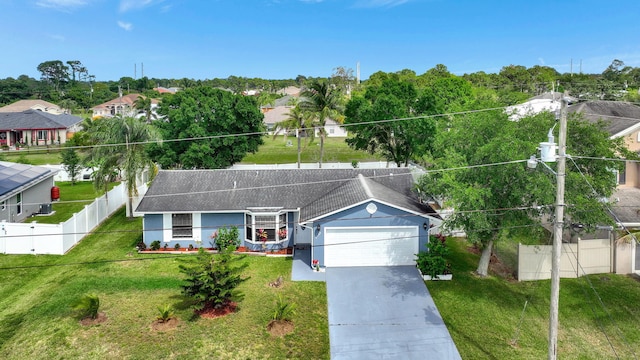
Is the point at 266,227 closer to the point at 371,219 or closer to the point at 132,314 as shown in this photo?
the point at 371,219

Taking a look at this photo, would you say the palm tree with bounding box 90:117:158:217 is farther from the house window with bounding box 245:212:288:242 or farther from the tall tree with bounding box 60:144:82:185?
the tall tree with bounding box 60:144:82:185

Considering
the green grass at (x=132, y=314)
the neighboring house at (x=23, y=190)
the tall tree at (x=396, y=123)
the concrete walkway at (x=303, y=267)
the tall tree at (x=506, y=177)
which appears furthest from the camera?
the tall tree at (x=396, y=123)

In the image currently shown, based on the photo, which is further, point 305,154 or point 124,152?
point 305,154

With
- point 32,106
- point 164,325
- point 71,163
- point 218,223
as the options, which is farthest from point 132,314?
point 32,106

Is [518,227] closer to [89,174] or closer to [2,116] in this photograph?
[89,174]

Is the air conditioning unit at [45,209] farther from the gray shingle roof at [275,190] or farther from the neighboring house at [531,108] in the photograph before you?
the neighboring house at [531,108]

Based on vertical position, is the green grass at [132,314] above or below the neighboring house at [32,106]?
below

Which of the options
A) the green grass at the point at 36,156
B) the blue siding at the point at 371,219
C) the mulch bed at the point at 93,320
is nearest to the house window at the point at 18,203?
the mulch bed at the point at 93,320

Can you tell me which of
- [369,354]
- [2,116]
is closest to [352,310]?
[369,354]
